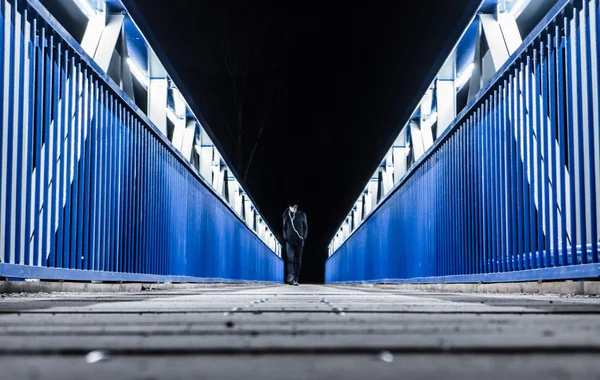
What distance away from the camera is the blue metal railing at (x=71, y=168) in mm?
3504

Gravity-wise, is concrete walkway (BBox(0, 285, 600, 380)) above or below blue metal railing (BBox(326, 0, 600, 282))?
below

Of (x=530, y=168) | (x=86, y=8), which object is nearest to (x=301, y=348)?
(x=530, y=168)

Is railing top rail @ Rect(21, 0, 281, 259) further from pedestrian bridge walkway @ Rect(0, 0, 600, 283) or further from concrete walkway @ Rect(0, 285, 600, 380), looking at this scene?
concrete walkway @ Rect(0, 285, 600, 380)

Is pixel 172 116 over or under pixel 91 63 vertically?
over

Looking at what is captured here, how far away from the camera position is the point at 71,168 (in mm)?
4453

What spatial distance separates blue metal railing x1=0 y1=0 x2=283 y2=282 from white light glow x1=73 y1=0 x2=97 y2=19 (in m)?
0.72

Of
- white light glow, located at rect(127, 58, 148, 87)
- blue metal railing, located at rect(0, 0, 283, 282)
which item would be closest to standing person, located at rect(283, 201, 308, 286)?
blue metal railing, located at rect(0, 0, 283, 282)

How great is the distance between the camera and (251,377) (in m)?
0.97

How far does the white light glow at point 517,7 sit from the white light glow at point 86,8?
3.25m

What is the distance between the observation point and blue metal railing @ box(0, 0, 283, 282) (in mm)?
3504

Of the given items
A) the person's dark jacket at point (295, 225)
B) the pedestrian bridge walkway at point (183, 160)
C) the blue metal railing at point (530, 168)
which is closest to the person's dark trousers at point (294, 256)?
the person's dark jacket at point (295, 225)

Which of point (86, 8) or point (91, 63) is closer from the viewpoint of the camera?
point (91, 63)

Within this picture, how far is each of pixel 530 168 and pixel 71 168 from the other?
270 centimetres

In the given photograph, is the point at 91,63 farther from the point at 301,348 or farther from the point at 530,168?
the point at 301,348
